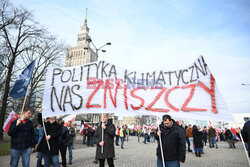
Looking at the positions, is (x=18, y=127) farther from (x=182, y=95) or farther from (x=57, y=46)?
(x=57, y=46)

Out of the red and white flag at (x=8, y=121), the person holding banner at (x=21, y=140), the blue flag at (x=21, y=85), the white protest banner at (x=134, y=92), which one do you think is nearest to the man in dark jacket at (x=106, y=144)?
the white protest banner at (x=134, y=92)

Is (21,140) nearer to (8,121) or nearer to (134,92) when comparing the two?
(8,121)

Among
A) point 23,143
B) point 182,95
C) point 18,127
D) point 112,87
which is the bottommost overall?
point 23,143

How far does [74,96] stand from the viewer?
5.24 meters

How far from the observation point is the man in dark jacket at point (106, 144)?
4613 millimetres

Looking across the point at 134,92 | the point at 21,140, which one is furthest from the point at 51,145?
the point at 134,92

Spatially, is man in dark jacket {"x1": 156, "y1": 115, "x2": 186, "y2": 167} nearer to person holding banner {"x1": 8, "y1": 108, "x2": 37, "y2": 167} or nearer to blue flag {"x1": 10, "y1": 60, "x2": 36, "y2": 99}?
person holding banner {"x1": 8, "y1": 108, "x2": 37, "y2": 167}

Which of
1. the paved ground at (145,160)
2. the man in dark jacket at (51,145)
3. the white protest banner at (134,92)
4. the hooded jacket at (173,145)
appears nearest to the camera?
the hooded jacket at (173,145)

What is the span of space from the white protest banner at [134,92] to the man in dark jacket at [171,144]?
15.7 inches

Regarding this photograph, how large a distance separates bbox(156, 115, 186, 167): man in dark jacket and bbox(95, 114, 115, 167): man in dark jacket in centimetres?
140

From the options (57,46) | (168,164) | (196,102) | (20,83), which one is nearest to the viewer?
(168,164)

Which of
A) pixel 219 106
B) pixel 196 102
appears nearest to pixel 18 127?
pixel 196 102

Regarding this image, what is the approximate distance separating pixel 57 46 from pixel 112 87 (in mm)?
20535

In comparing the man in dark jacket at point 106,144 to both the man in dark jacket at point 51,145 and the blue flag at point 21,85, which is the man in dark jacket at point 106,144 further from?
the blue flag at point 21,85
